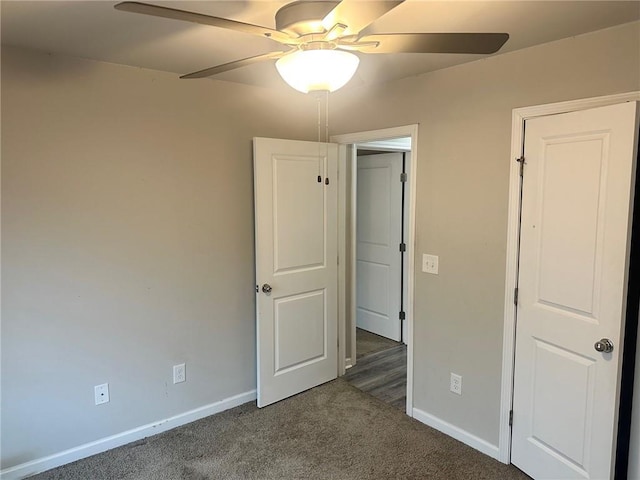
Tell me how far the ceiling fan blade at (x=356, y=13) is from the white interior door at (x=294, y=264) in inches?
67.0

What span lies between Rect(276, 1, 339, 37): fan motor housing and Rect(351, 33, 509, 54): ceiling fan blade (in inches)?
7.1

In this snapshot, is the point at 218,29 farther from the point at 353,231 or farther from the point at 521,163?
the point at 353,231

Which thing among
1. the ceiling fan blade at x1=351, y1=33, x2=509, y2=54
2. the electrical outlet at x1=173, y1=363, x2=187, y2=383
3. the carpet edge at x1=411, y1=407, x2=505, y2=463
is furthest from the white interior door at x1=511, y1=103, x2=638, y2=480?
the electrical outlet at x1=173, y1=363, x2=187, y2=383

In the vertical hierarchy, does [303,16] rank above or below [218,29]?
below

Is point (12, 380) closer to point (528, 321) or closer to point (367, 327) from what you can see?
point (528, 321)

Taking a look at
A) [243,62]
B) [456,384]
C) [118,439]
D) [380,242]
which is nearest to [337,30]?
[243,62]

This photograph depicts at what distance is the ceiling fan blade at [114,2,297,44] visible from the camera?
116 cm

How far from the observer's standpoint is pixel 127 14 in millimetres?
1764

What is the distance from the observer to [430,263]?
281 centimetres

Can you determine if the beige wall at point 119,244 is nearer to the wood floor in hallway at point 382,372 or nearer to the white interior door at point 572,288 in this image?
the wood floor in hallway at point 382,372

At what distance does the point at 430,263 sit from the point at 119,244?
77.4 inches

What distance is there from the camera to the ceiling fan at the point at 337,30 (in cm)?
119

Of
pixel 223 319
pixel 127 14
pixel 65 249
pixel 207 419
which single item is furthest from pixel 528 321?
pixel 65 249

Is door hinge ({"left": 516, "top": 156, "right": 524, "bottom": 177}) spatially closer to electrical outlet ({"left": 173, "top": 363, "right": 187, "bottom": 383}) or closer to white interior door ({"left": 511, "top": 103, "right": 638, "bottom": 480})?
white interior door ({"left": 511, "top": 103, "right": 638, "bottom": 480})
